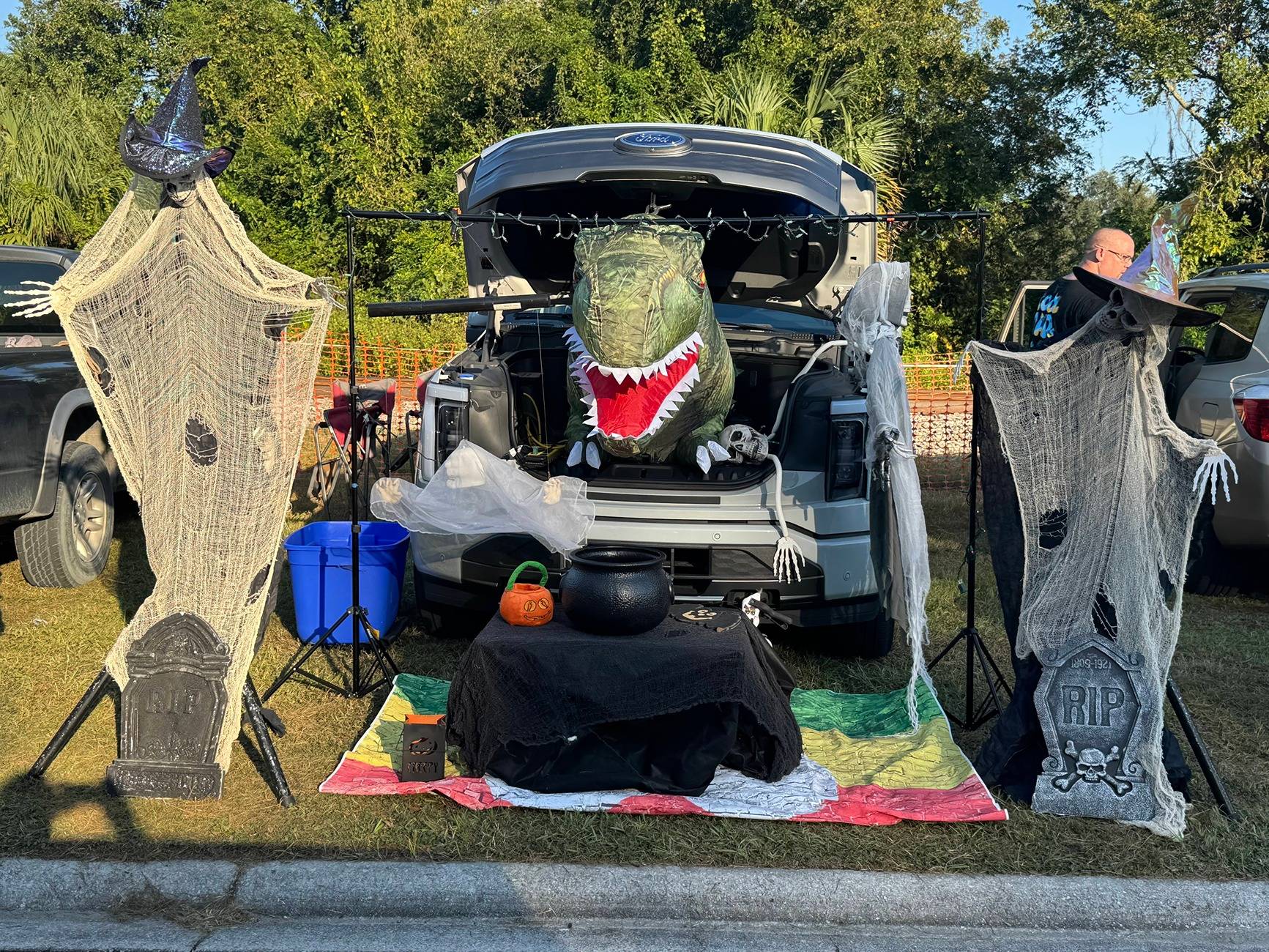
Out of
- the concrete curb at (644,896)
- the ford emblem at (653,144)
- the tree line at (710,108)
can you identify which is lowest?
the concrete curb at (644,896)

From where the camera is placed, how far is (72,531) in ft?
21.8

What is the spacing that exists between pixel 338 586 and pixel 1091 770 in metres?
3.51

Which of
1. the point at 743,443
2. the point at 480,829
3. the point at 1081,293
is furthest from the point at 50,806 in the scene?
the point at 1081,293

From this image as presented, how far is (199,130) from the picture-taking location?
399 centimetres

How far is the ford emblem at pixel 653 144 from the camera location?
18.9ft

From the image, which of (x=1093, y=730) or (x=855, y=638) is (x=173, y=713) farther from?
(x=1093, y=730)

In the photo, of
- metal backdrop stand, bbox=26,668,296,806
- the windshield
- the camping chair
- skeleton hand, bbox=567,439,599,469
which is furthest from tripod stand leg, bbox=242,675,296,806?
the camping chair

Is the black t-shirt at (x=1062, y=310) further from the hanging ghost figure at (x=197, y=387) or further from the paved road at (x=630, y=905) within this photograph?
the hanging ghost figure at (x=197, y=387)

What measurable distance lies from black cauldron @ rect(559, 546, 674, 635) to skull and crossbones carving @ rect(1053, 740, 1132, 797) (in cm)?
154

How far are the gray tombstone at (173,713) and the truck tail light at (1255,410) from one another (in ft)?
17.7

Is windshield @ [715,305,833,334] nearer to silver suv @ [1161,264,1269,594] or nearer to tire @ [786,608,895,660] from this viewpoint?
tire @ [786,608,895,660]

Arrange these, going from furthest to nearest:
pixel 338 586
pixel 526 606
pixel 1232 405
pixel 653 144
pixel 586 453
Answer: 1. pixel 1232 405
2. pixel 653 144
3. pixel 338 586
4. pixel 586 453
5. pixel 526 606

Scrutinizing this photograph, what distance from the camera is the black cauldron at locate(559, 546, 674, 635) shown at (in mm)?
4062

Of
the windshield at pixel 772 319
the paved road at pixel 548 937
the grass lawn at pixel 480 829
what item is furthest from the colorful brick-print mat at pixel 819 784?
the windshield at pixel 772 319
